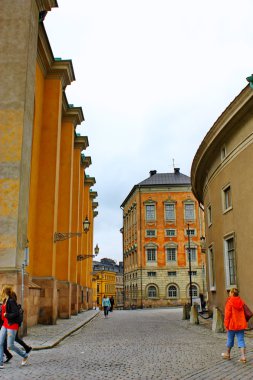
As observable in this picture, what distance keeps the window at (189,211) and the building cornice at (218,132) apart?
3964cm

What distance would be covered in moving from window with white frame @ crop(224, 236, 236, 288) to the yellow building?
769cm

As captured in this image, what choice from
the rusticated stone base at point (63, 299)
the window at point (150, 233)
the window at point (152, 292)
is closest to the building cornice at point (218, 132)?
the rusticated stone base at point (63, 299)

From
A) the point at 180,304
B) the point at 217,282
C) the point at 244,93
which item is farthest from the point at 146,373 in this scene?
the point at 180,304

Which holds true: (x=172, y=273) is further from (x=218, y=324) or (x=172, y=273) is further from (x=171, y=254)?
(x=218, y=324)

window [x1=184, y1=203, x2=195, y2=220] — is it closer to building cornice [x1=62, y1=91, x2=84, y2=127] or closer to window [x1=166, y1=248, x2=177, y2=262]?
window [x1=166, y1=248, x2=177, y2=262]

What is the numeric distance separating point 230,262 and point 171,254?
154 feet

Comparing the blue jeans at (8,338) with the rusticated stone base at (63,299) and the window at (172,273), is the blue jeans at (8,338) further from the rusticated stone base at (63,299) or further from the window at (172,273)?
the window at (172,273)

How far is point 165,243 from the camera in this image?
66312 millimetres

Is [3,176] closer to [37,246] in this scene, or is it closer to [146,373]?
[37,246]

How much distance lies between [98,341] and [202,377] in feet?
23.0

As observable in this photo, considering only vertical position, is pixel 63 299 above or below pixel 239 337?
above

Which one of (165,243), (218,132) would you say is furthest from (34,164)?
(165,243)

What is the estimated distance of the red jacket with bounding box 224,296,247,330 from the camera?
9.79m

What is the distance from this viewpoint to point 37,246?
2109 cm
